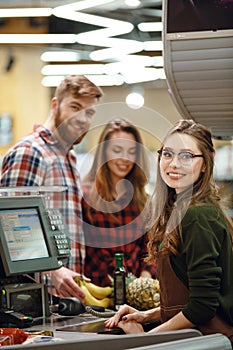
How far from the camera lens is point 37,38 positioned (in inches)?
247

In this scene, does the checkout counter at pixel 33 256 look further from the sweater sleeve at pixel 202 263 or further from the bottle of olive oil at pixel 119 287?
the sweater sleeve at pixel 202 263

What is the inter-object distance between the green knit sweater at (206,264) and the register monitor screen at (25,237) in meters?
0.49

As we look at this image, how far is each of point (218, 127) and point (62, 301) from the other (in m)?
0.85

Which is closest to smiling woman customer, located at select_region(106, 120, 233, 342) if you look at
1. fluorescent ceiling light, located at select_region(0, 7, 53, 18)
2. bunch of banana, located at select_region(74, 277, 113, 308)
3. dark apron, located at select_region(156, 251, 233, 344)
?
dark apron, located at select_region(156, 251, 233, 344)

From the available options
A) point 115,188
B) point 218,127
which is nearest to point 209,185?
point 218,127

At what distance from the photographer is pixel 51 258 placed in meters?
2.98

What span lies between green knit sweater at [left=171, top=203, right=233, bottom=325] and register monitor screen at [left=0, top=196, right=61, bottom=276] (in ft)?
1.60

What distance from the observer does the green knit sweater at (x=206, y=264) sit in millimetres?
2643

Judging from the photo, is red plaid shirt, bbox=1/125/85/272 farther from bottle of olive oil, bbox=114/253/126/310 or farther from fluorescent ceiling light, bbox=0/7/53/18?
fluorescent ceiling light, bbox=0/7/53/18

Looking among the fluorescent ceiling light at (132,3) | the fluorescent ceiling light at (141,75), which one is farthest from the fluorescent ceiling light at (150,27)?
the fluorescent ceiling light at (141,75)

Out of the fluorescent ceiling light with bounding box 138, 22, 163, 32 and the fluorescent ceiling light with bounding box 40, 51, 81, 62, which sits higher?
the fluorescent ceiling light with bounding box 138, 22, 163, 32

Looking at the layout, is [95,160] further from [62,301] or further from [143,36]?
[143,36]

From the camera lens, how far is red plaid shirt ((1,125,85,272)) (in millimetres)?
3949

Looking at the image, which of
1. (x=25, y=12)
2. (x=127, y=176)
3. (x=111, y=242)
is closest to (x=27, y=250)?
(x=111, y=242)
